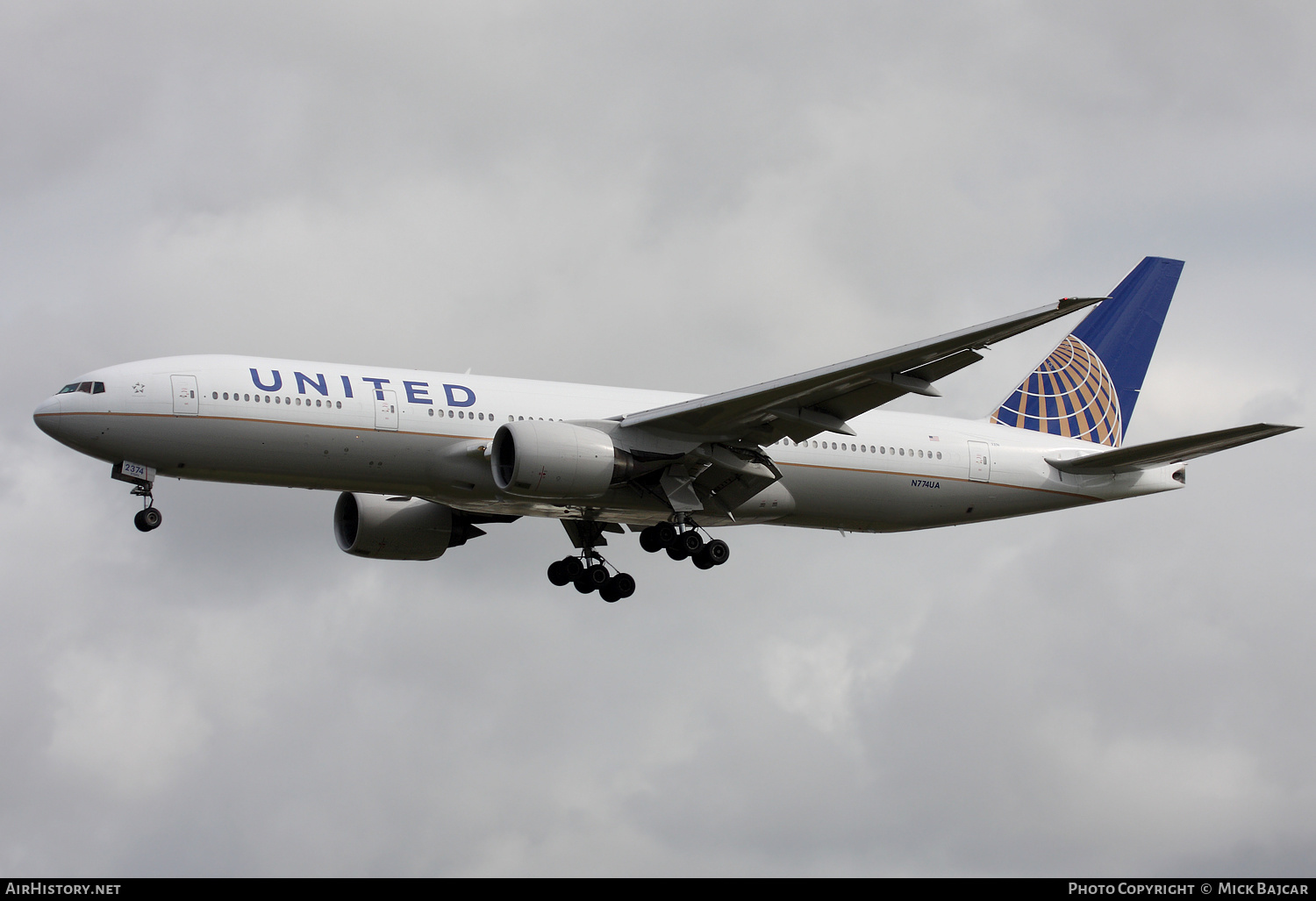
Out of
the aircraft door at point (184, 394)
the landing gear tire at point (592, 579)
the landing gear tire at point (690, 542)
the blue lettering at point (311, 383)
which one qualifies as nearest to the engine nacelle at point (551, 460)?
the landing gear tire at point (690, 542)

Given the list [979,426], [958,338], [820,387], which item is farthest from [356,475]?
[979,426]

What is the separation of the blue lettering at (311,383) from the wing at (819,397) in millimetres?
6630

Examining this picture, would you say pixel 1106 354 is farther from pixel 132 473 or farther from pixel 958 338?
pixel 132 473

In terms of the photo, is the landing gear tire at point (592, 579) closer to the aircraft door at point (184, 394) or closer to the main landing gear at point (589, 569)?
the main landing gear at point (589, 569)

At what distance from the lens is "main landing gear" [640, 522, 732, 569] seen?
35.9m

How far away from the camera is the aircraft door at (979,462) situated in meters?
38.2

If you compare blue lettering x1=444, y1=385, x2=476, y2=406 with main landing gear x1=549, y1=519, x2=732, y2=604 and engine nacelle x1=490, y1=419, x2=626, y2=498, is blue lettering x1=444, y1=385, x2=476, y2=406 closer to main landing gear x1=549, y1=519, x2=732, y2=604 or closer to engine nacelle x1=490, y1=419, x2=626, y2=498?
engine nacelle x1=490, y1=419, x2=626, y2=498

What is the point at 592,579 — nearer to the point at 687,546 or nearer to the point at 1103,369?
the point at 687,546

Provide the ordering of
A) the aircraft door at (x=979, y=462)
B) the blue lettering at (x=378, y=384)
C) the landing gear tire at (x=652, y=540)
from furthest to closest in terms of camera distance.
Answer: the aircraft door at (x=979, y=462) < the landing gear tire at (x=652, y=540) < the blue lettering at (x=378, y=384)

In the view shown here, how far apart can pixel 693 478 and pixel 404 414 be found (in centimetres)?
695

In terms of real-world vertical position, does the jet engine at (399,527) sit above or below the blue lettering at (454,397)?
above

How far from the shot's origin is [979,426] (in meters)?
39.4

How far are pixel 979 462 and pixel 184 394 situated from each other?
763 inches

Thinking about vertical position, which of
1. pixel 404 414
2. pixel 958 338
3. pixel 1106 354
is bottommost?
pixel 958 338
